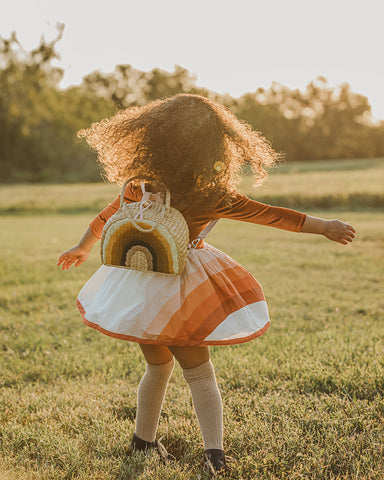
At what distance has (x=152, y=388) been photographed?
2.27 metres

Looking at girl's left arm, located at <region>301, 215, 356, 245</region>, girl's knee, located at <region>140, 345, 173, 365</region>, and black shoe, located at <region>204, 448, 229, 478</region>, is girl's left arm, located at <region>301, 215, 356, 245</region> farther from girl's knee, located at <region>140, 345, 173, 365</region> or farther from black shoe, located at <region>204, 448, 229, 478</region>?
black shoe, located at <region>204, 448, 229, 478</region>

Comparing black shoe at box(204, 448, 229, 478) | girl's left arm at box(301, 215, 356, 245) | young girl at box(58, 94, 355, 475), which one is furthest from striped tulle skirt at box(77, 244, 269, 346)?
black shoe at box(204, 448, 229, 478)

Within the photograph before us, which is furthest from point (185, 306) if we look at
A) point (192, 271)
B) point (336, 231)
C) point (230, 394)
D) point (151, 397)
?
point (230, 394)

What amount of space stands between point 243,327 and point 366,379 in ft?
4.32

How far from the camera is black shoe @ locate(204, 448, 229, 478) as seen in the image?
2146mm

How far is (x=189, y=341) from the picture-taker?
78.4 inches

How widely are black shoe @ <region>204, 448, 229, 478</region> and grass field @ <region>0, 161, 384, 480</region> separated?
6 cm

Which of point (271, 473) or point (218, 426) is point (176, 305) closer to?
point (218, 426)

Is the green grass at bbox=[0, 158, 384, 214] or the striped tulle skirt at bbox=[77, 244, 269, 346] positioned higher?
the striped tulle skirt at bbox=[77, 244, 269, 346]

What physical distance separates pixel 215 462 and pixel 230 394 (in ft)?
2.45

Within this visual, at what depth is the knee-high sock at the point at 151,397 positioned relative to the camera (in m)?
2.27

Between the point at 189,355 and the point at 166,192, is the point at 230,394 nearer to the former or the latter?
the point at 189,355

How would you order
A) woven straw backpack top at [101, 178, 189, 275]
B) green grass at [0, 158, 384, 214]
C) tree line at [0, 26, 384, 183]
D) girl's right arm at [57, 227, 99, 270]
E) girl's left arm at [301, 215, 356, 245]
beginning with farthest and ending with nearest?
tree line at [0, 26, 384, 183], green grass at [0, 158, 384, 214], girl's right arm at [57, 227, 99, 270], girl's left arm at [301, 215, 356, 245], woven straw backpack top at [101, 178, 189, 275]

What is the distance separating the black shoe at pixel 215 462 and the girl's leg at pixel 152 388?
0.98 feet
